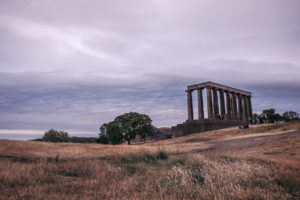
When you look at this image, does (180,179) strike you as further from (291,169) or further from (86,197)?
(291,169)

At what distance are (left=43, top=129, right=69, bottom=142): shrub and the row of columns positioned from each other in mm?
31433

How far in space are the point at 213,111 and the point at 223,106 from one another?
728 cm

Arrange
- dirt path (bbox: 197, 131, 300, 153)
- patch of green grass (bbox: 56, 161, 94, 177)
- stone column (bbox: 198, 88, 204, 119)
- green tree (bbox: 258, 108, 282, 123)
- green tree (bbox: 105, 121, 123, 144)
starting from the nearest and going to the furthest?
patch of green grass (bbox: 56, 161, 94, 177) → dirt path (bbox: 197, 131, 300, 153) → stone column (bbox: 198, 88, 204, 119) → green tree (bbox: 105, 121, 123, 144) → green tree (bbox: 258, 108, 282, 123)

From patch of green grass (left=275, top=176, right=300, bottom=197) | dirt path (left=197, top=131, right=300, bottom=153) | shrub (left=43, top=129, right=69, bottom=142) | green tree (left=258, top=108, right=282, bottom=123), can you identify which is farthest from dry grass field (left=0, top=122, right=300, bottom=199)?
green tree (left=258, top=108, right=282, bottom=123)

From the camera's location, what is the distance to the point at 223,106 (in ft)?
214

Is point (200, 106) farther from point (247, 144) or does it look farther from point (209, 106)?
point (247, 144)

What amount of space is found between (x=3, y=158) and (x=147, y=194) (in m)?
8.82

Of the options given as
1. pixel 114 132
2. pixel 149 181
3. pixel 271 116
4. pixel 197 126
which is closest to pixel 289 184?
pixel 149 181

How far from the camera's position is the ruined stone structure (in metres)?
53.5

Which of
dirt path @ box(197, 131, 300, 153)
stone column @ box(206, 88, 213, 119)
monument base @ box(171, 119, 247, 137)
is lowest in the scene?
dirt path @ box(197, 131, 300, 153)

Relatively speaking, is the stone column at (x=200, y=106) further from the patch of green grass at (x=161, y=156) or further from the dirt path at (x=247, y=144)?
the patch of green grass at (x=161, y=156)

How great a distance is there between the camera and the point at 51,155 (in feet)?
43.4

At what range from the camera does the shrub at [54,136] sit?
4491cm

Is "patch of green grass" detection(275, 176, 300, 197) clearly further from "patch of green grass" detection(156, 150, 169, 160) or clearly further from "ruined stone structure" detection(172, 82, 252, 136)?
"ruined stone structure" detection(172, 82, 252, 136)
